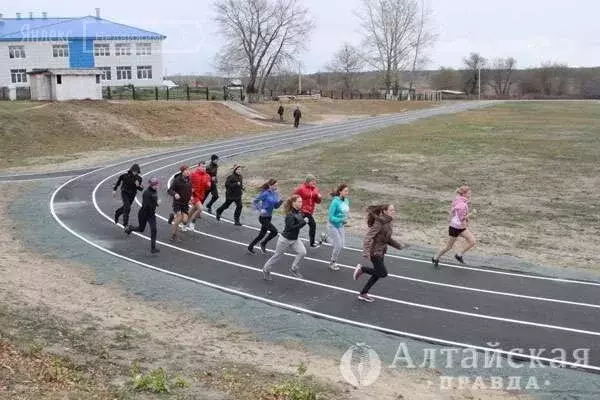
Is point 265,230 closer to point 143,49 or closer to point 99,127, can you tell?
point 99,127

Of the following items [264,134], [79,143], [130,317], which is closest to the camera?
[130,317]

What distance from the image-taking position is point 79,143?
3928cm

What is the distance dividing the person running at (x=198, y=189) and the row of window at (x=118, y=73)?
55.9 meters

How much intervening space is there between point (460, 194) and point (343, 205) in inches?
97.2

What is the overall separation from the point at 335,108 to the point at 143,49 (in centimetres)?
2189

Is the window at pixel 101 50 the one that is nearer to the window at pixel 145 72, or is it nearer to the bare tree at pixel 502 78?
the window at pixel 145 72

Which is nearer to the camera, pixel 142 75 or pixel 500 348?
pixel 500 348

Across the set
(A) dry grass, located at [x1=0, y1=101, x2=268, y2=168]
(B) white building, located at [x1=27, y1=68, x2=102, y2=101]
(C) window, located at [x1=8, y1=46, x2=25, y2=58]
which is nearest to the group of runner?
(A) dry grass, located at [x1=0, y1=101, x2=268, y2=168]

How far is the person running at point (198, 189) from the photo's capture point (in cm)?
1634

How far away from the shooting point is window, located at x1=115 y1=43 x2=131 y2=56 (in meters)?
68.7

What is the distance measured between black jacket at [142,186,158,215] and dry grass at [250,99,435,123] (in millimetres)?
43442

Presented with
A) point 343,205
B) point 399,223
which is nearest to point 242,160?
point 399,223

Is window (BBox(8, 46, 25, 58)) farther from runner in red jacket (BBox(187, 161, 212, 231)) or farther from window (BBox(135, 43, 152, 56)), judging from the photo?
runner in red jacket (BBox(187, 161, 212, 231))

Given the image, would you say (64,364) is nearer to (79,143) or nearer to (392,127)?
(79,143)
